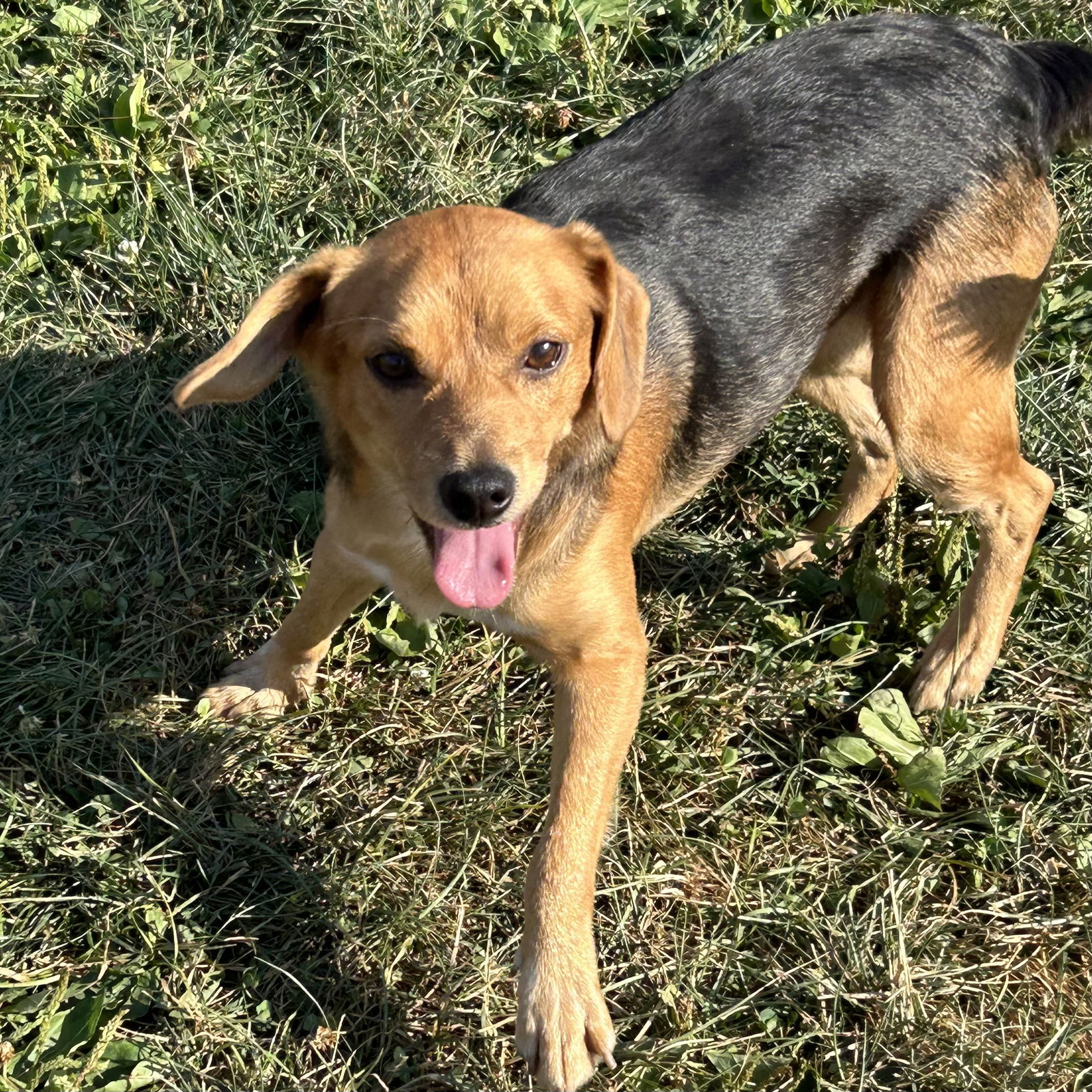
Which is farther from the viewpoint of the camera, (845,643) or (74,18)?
(74,18)

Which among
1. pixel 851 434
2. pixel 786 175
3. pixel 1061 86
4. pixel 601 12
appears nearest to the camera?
pixel 786 175

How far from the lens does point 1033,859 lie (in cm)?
418

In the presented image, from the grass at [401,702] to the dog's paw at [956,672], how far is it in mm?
102

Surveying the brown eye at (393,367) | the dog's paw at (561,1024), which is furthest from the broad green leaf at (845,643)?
the brown eye at (393,367)

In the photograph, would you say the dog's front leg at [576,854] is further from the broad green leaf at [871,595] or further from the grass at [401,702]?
the broad green leaf at [871,595]

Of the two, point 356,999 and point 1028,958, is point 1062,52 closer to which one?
point 1028,958

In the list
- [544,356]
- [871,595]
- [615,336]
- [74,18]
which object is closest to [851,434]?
[871,595]

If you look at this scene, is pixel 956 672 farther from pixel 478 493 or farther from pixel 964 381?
pixel 478 493

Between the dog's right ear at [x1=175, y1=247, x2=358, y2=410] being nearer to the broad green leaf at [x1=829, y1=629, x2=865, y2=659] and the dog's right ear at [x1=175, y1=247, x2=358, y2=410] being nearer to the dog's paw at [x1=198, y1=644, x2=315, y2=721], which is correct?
the dog's paw at [x1=198, y1=644, x2=315, y2=721]

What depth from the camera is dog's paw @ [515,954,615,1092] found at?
3.31m

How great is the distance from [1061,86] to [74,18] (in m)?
4.22

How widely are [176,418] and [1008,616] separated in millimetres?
3414

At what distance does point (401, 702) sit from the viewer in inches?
175

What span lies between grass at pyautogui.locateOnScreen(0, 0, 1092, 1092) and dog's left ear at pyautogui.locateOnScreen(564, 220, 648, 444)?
141cm
